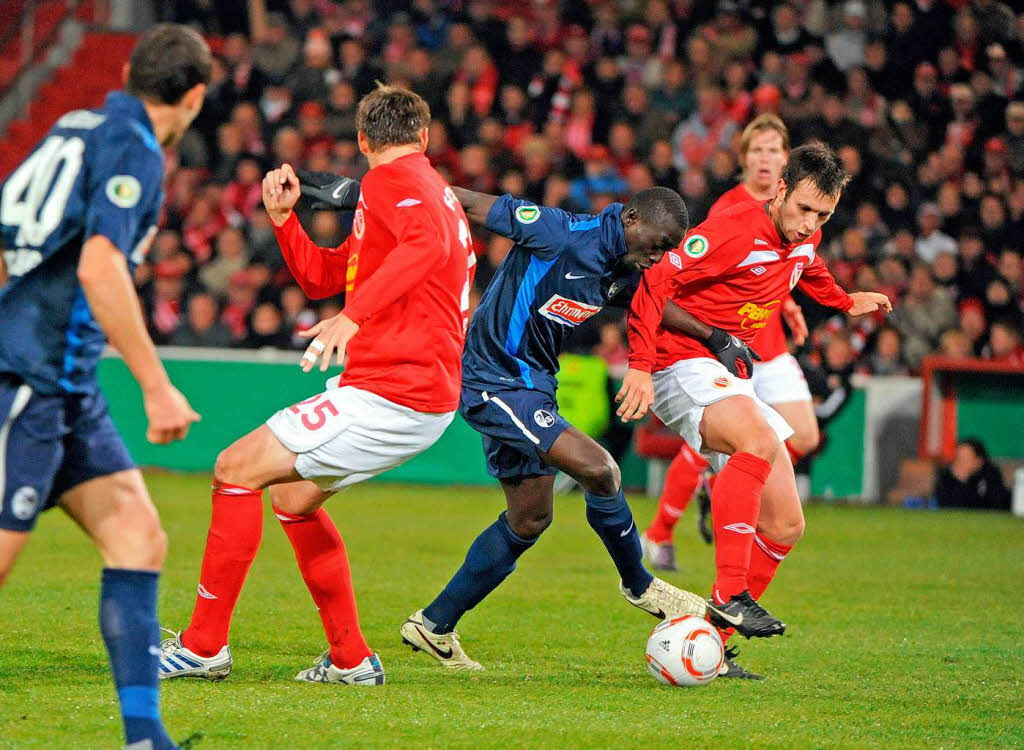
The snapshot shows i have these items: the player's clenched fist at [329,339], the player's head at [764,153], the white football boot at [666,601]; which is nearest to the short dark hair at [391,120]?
the player's clenched fist at [329,339]

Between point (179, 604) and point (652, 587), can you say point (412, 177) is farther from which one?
point (179, 604)

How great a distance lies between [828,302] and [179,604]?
349cm

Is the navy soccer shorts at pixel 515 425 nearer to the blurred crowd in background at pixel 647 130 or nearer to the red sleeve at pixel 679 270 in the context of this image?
the red sleeve at pixel 679 270

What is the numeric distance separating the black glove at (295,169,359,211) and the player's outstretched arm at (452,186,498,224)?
0.41m

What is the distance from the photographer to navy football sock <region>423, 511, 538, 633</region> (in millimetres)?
5871

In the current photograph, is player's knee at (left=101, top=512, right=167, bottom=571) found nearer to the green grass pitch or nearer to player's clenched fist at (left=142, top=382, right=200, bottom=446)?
player's clenched fist at (left=142, top=382, right=200, bottom=446)

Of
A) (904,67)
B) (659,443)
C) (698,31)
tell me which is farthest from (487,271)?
(904,67)

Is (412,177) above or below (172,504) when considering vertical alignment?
above

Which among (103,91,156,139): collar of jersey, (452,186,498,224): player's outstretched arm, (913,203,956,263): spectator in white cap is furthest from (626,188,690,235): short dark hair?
(913,203,956,263): spectator in white cap

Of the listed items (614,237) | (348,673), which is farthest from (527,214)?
(348,673)

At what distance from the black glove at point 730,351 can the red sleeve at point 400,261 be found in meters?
1.64

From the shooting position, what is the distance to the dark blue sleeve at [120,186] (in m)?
3.81

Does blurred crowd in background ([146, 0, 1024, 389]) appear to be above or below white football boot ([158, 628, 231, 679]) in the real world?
above

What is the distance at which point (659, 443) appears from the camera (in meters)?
13.8
